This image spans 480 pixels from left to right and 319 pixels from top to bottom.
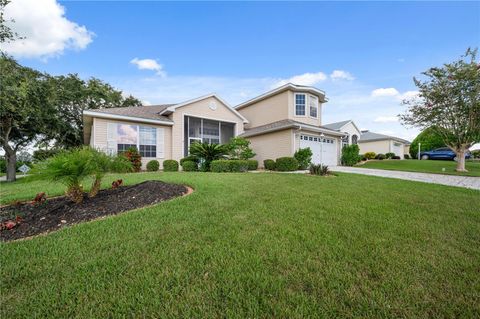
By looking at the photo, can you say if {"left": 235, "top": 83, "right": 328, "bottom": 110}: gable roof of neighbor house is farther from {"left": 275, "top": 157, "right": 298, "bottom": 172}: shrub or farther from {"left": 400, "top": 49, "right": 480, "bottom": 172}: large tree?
{"left": 275, "top": 157, "right": 298, "bottom": 172}: shrub

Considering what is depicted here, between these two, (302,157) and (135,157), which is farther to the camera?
(302,157)

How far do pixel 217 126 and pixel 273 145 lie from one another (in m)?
5.95

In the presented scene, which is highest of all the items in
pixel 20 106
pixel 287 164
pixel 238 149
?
pixel 20 106

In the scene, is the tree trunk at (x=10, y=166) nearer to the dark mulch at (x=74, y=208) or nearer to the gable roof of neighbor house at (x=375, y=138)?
the dark mulch at (x=74, y=208)

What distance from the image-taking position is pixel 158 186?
17.6ft

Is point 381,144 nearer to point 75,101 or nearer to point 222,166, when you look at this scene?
point 222,166

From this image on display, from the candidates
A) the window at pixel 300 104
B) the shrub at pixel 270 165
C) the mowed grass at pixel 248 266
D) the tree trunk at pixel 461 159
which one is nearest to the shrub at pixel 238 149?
the shrub at pixel 270 165

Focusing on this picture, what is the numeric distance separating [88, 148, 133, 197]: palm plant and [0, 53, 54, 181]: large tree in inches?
354

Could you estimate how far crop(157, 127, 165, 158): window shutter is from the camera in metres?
13.9

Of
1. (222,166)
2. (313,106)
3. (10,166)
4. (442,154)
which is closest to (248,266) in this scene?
(222,166)

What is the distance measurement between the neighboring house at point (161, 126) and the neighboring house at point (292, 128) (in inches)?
100

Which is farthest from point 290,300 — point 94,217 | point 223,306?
point 94,217

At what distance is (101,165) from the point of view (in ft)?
14.5

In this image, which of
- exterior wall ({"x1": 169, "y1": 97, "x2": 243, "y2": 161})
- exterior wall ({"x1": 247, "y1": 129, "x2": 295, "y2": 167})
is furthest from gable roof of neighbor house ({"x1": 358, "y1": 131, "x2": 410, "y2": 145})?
exterior wall ({"x1": 169, "y1": 97, "x2": 243, "y2": 161})
